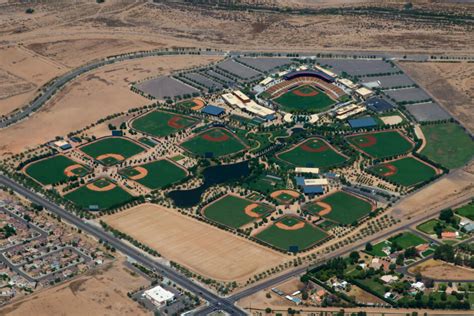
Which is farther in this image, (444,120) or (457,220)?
(444,120)

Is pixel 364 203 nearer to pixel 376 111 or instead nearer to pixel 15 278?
pixel 376 111

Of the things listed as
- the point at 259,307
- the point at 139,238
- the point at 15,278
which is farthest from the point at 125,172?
the point at 259,307

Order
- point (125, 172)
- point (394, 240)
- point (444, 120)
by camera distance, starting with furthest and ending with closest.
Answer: point (444, 120) < point (125, 172) < point (394, 240)

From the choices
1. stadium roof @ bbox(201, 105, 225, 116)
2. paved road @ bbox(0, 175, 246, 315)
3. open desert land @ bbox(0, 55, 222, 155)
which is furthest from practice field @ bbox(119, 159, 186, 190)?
open desert land @ bbox(0, 55, 222, 155)

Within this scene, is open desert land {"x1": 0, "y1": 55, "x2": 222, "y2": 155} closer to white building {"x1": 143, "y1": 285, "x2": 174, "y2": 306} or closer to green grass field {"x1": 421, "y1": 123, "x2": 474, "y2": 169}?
white building {"x1": 143, "y1": 285, "x2": 174, "y2": 306}

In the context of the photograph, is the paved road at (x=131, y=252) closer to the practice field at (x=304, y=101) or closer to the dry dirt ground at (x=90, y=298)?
the dry dirt ground at (x=90, y=298)

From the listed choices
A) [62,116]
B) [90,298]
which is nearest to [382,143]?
[62,116]
